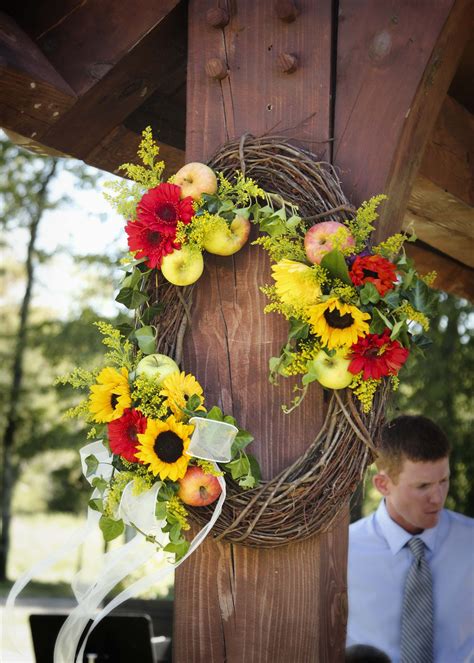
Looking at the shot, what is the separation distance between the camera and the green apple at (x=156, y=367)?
1.56 meters

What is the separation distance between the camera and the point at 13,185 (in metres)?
9.26

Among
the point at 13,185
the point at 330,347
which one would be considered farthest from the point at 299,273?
the point at 13,185

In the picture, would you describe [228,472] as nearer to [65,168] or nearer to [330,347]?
[330,347]

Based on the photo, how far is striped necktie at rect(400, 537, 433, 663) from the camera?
3.07m

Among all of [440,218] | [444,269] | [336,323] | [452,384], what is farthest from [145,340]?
[452,384]

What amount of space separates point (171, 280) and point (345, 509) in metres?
0.56

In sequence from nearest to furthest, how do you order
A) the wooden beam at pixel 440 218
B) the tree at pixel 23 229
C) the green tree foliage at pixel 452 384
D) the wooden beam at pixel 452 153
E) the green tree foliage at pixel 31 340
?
1. the wooden beam at pixel 452 153
2. the wooden beam at pixel 440 218
3. the green tree foliage at pixel 452 384
4. the green tree foliage at pixel 31 340
5. the tree at pixel 23 229

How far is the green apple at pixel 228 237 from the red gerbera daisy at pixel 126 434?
1.16 ft

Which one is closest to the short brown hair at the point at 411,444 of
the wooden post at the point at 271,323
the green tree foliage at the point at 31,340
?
the wooden post at the point at 271,323

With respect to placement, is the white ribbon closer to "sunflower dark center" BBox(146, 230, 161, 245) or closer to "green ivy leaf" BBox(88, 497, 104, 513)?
"green ivy leaf" BBox(88, 497, 104, 513)

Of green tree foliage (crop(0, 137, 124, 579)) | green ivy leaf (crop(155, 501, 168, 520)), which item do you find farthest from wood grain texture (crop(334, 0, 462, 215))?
green tree foliage (crop(0, 137, 124, 579))

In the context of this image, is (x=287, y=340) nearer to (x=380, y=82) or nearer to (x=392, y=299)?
(x=392, y=299)

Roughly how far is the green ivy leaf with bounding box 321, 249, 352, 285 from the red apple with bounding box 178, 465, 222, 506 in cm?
43

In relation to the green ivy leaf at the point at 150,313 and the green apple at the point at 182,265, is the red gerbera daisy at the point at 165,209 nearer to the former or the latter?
the green apple at the point at 182,265
